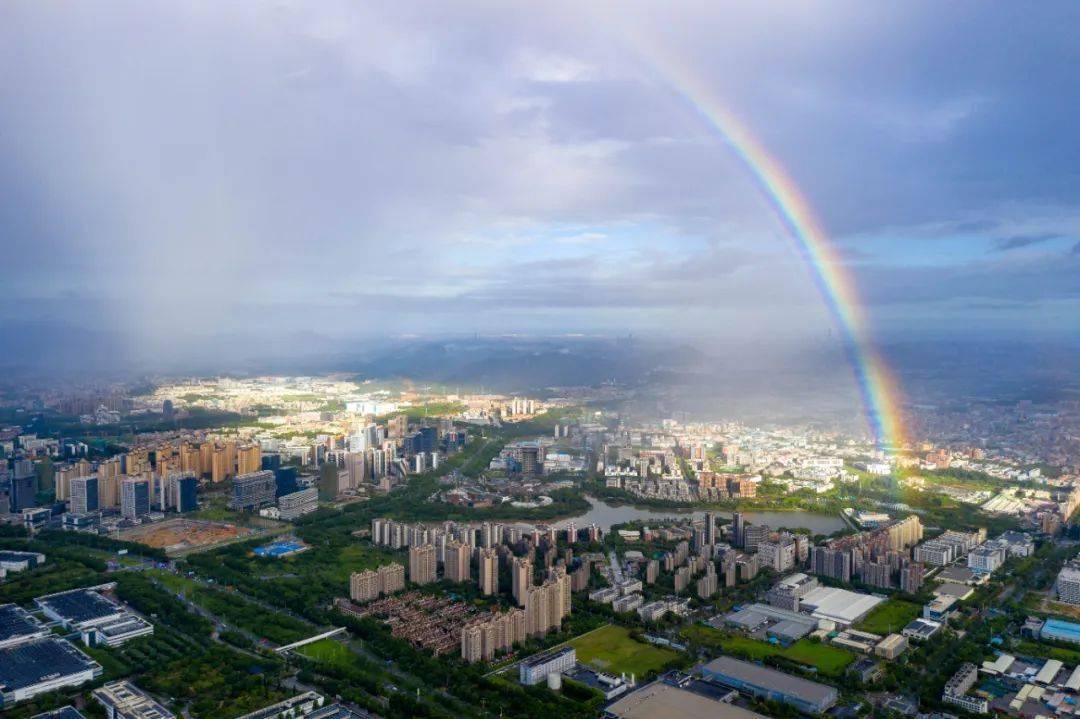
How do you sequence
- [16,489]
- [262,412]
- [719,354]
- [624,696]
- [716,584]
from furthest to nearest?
[719,354]
[262,412]
[16,489]
[716,584]
[624,696]

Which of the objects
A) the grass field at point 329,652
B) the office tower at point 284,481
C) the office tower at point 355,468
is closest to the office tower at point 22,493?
the office tower at point 284,481

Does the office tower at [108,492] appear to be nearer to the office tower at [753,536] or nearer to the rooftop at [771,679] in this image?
the office tower at [753,536]

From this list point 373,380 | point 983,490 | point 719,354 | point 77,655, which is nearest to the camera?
point 77,655

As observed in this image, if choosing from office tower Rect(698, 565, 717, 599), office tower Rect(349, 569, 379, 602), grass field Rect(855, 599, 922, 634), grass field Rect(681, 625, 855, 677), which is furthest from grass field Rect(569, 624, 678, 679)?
office tower Rect(349, 569, 379, 602)

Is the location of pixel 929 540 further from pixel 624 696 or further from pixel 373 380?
pixel 373 380

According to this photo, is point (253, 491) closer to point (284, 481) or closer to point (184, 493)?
point (284, 481)

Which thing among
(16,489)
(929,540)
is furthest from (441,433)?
(929,540)

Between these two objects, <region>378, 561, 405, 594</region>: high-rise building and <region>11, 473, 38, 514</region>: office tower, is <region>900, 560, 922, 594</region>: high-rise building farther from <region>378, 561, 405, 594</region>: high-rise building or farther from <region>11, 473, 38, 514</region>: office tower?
<region>11, 473, 38, 514</region>: office tower
